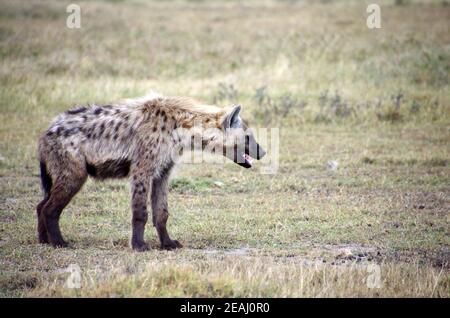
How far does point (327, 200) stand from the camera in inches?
357

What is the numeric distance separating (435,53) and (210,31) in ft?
21.9

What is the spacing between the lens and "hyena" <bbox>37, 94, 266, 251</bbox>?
7125mm

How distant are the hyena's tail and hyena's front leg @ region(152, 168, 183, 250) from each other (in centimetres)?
104

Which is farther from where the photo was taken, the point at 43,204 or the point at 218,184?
the point at 218,184

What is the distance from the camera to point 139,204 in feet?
23.3

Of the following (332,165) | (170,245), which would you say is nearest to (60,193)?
(170,245)

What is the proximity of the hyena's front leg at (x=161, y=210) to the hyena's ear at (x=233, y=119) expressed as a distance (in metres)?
0.80

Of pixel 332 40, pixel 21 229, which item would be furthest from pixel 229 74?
pixel 21 229

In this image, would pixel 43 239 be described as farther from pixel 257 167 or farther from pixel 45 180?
pixel 257 167

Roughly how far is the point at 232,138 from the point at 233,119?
0.19 meters

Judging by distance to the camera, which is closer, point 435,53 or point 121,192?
point 121,192

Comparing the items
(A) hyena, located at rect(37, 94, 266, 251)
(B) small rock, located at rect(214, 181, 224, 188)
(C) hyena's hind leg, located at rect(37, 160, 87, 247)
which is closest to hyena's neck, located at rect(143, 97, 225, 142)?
(A) hyena, located at rect(37, 94, 266, 251)
